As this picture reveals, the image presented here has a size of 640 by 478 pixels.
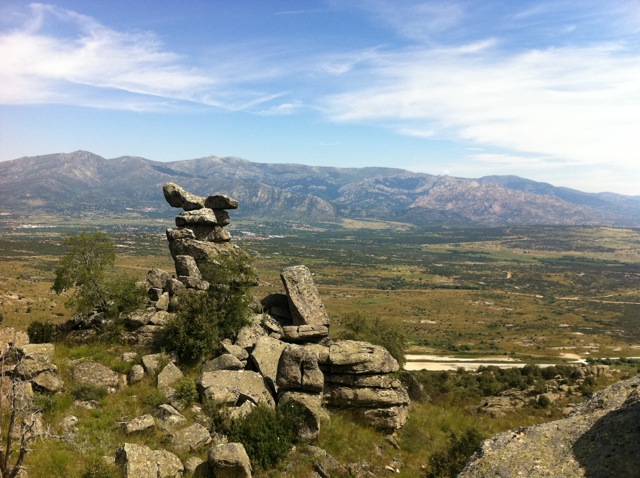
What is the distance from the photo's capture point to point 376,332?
50719 millimetres

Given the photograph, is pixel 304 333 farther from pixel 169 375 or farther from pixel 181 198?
pixel 181 198

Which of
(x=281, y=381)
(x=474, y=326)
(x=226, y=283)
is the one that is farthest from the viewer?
(x=474, y=326)

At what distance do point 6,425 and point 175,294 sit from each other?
15.8 metres

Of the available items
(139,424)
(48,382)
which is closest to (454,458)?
(139,424)

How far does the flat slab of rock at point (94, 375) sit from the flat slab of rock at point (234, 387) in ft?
15.0

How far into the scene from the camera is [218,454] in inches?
592

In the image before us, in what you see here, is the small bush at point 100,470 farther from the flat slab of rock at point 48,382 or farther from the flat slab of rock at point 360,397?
the flat slab of rock at point 360,397

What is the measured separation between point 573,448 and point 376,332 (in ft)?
132

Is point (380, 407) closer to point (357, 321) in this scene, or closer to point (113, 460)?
point (113, 460)

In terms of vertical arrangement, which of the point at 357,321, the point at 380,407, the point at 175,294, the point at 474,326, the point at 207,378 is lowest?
the point at 474,326

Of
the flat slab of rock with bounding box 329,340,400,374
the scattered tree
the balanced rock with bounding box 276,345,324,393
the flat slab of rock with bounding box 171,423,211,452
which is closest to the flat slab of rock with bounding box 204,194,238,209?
the scattered tree

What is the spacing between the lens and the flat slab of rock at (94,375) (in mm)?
20469

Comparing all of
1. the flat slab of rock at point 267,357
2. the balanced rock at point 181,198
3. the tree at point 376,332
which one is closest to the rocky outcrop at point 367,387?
the flat slab of rock at point 267,357

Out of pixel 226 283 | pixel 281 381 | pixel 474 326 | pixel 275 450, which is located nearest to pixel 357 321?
pixel 226 283
